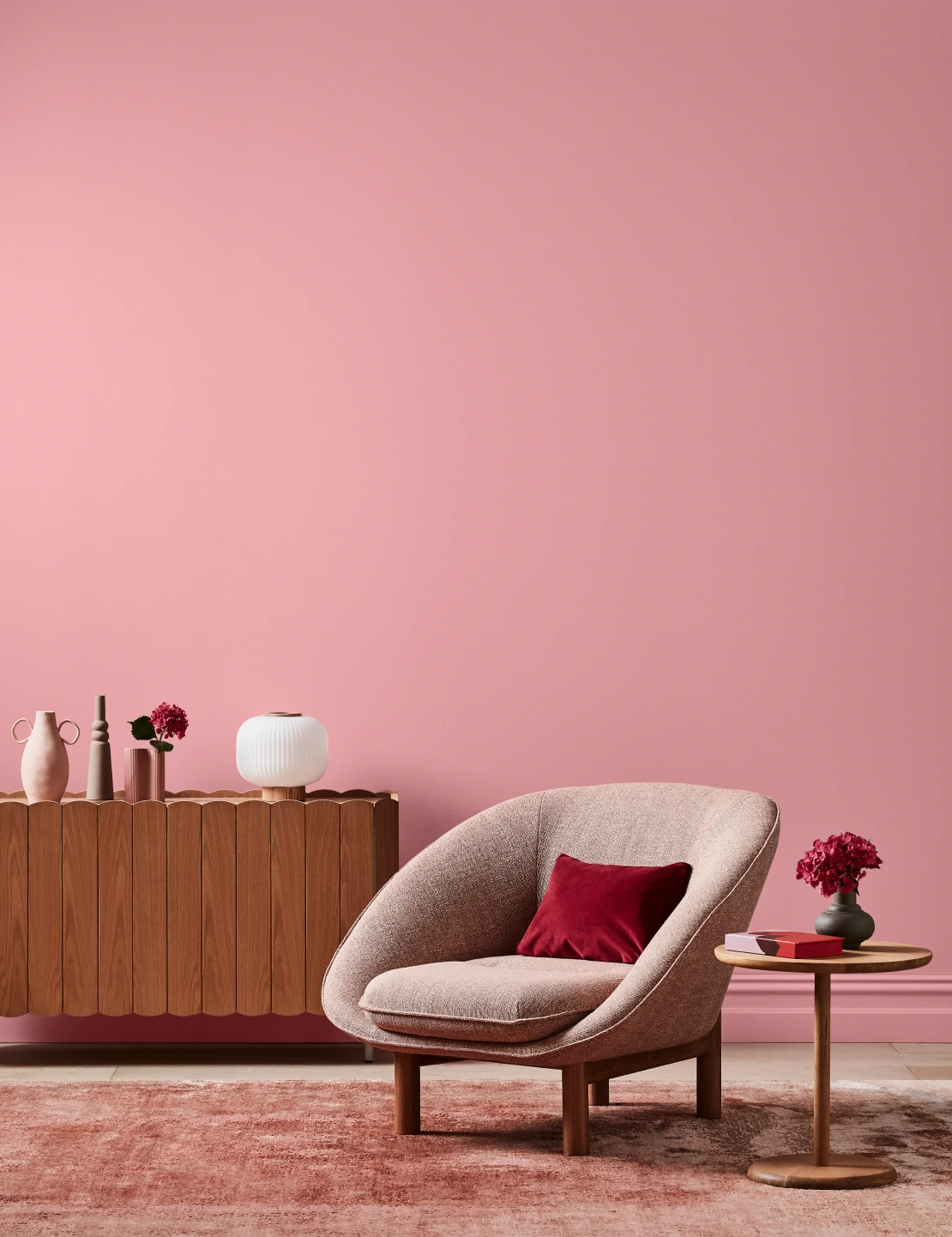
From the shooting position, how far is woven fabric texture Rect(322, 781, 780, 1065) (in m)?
3.08

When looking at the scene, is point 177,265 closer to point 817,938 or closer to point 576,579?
point 576,579

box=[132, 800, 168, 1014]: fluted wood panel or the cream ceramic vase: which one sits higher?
the cream ceramic vase

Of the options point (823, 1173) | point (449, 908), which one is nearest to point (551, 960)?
point (449, 908)

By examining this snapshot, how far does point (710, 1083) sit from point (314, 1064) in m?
1.20

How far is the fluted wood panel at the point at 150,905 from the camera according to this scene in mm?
3988

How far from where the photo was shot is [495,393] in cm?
445

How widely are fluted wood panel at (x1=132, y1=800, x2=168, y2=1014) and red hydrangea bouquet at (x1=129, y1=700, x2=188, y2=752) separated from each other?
0.25 meters

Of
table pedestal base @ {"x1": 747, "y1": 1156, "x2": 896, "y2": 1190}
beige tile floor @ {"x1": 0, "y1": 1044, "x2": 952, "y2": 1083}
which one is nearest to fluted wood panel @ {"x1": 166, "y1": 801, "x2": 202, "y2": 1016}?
beige tile floor @ {"x1": 0, "y1": 1044, "x2": 952, "y2": 1083}

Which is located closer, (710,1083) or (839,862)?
(839,862)

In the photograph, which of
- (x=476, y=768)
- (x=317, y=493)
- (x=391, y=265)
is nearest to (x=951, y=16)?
(x=391, y=265)

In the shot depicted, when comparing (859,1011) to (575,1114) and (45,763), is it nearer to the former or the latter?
(575,1114)

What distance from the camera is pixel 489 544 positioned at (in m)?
4.43

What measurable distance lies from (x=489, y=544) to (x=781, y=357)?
1.05 metres

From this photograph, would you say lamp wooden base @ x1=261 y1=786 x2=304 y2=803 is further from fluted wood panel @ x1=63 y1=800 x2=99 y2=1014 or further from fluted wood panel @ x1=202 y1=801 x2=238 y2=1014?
fluted wood panel @ x1=63 y1=800 x2=99 y2=1014
